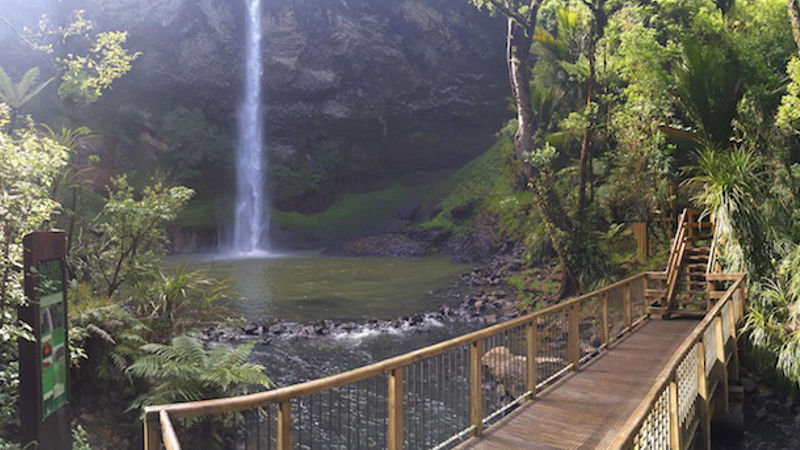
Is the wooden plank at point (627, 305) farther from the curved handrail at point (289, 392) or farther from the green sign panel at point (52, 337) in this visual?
the green sign panel at point (52, 337)

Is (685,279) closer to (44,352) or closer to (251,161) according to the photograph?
(44,352)

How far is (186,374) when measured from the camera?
7258mm

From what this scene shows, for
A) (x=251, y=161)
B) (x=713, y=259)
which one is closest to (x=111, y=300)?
(x=713, y=259)

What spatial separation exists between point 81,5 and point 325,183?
1950 cm

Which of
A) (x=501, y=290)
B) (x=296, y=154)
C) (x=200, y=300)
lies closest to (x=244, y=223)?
(x=296, y=154)

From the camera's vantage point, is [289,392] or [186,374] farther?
[186,374]

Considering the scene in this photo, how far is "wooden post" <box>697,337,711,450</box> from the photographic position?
19.3ft

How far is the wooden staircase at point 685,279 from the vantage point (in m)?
11.4

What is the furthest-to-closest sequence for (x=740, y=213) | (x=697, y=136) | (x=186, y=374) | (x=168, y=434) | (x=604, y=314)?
(x=697, y=136), (x=740, y=213), (x=604, y=314), (x=186, y=374), (x=168, y=434)

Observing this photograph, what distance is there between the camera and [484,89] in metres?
42.8

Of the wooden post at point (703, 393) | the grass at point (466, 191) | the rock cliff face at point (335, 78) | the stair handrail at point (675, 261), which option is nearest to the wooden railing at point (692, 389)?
the wooden post at point (703, 393)

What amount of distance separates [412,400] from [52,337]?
4.97m

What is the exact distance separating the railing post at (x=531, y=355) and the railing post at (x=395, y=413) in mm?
2464

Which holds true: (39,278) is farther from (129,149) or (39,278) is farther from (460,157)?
(460,157)
